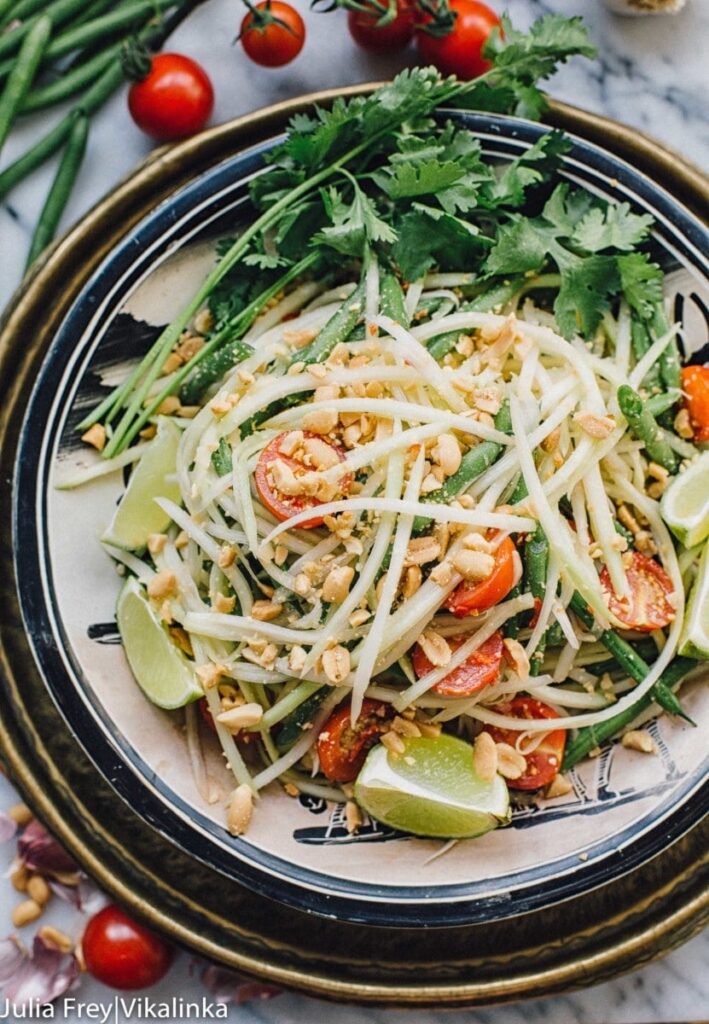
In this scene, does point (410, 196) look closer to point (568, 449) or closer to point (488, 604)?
point (568, 449)

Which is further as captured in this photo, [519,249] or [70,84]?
[70,84]

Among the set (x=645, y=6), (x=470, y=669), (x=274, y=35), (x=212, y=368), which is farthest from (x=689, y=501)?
(x=274, y=35)

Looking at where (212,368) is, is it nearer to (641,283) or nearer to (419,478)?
(419,478)

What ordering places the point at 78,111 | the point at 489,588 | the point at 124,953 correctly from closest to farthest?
the point at 489,588, the point at 124,953, the point at 78,111

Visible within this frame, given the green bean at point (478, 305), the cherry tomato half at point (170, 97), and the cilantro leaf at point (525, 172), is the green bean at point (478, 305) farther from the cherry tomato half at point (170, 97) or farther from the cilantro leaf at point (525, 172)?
the cherry tomato half at point (170, 97)

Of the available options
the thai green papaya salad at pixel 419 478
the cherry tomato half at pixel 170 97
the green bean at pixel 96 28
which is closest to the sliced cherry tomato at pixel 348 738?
the thai green papaya salad at pixel 419 478

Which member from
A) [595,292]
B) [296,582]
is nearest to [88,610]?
[296,582]

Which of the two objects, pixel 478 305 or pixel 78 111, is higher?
pixel 78 111
